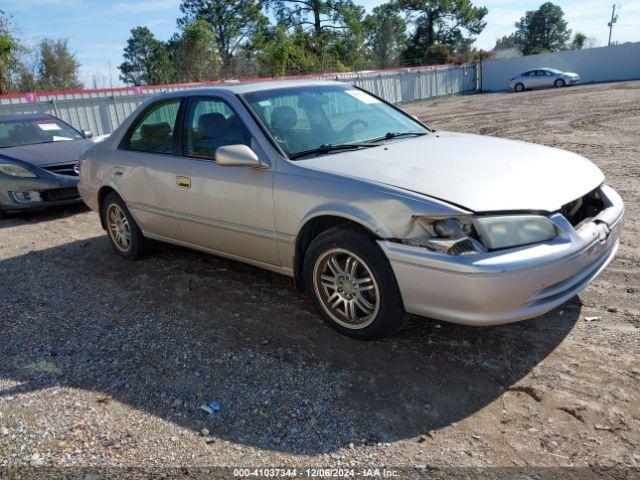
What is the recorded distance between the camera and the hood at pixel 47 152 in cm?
789

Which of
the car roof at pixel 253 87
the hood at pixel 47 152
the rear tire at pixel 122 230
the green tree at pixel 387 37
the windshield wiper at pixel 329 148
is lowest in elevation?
the rear tire at pixel 122 230

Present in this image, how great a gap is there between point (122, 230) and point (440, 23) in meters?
59.1

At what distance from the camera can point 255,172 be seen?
384cm

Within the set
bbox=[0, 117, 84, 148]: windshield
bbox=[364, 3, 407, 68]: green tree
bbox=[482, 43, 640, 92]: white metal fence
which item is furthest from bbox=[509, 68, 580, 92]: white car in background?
bbox=[0, 117, 84, 148]: windshield

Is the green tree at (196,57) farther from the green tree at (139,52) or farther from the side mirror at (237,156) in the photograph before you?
the side mirror at (237,156)

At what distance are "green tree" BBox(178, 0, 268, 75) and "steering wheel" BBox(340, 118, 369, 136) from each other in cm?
4620

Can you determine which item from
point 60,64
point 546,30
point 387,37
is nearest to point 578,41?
point 546,30

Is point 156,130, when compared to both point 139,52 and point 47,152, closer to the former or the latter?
point 47,152

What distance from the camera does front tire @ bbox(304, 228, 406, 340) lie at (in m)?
3.18

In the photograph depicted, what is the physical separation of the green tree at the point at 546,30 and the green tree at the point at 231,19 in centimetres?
4372

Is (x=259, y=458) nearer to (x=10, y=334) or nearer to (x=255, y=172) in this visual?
(x=255, y=172)

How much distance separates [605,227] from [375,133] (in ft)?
5.85

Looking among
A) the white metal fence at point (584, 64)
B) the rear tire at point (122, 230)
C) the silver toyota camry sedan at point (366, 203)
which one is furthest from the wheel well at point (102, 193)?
the white metal fence at point (584, 64)

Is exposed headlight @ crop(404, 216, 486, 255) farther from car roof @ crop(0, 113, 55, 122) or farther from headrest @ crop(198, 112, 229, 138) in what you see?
car roof @ crop(0, 113, 55, 122)
